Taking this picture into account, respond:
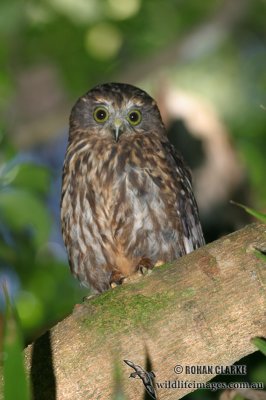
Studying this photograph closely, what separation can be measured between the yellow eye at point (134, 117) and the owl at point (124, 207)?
0.11m

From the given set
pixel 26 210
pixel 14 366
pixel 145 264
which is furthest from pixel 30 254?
pixel 14 366

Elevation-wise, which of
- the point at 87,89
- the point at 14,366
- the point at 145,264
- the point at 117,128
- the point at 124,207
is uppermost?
the point at 87,89

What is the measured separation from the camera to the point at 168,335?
116 inches

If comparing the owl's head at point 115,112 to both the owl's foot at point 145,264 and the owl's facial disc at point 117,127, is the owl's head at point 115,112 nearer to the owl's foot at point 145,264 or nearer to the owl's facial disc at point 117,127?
the owl's facial disc at point 117,127

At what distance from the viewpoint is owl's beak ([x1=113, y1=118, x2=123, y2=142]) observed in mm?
5402

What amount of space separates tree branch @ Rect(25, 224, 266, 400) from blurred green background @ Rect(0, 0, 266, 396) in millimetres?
1986

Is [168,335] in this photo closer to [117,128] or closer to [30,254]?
[117,128]

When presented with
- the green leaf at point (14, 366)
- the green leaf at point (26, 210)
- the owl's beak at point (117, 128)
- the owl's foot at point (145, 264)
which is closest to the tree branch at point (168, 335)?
the green leaf at point (14, 366)

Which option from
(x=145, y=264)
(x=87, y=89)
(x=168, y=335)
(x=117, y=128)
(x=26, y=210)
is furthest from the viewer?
(x=87, y=89)

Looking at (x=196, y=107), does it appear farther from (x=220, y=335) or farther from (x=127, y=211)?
(x=220, y=335)

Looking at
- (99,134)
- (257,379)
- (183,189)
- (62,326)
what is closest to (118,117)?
(99,134)

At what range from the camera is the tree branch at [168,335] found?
292 centimetres

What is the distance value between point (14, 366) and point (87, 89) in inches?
191

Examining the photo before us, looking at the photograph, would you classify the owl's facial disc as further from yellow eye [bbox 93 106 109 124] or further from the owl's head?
yellow eye [bbox 93 106 109 124]
